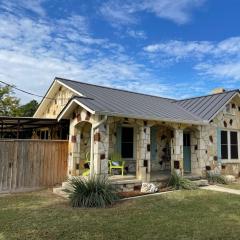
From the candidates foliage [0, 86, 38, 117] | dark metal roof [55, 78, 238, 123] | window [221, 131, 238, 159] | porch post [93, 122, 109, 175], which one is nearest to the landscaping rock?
porch post [93, 122, 109, 175]

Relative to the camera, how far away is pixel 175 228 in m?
5.90

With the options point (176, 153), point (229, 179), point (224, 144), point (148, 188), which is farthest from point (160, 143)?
A: point (148, 188)

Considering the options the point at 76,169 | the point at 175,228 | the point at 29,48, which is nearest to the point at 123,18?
the point at 29,48

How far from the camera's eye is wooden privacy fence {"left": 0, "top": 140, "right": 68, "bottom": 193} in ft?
32.5

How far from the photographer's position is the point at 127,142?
13.1m

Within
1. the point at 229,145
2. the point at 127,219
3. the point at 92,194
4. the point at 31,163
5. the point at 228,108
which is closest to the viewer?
the point at 127,219

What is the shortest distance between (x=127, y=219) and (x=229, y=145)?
10.0 metres

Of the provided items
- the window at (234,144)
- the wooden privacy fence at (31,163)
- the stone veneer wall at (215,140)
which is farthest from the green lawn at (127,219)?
the window at (234,144)

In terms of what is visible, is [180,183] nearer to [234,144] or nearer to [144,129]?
[144,129]

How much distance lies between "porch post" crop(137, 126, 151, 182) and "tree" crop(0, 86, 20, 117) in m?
19.8

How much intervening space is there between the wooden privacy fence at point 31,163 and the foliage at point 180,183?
4.44m

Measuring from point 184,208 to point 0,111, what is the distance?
23.6 metres

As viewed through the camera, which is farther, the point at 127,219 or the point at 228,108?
the point at 228,108

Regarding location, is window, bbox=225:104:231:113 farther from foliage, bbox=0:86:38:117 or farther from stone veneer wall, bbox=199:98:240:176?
foliage, bbox=0:86:38:117
